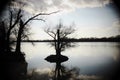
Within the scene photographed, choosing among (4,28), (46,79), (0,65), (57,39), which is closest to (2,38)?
(4,28)

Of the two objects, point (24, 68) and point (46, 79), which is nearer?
point (46, 79)

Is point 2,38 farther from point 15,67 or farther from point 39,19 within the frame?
point 39,19

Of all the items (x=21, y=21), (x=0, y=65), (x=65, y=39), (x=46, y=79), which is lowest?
(x=46, y=79)

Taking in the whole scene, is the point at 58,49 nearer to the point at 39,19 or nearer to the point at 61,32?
the point at 61,32

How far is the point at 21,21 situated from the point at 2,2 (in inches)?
261

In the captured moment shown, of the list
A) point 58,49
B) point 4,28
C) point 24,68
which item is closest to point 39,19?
point 4,28

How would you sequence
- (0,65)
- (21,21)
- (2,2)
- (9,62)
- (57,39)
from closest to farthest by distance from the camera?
(2,2) → (0,65) → (9,62) → (21,21) → (57,39)

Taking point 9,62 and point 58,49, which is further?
point 58,49

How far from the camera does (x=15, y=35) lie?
66.3ft

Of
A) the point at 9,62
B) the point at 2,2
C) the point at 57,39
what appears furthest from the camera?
the point at 57,39

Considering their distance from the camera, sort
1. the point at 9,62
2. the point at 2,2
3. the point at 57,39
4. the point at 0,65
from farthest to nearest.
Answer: the point at 57,39 < the point at 9,62 < the point at 0,65 < the point at 2,2

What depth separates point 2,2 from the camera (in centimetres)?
1248

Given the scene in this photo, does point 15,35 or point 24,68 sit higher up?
point 15,35

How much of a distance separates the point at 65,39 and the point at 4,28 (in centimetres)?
1166
